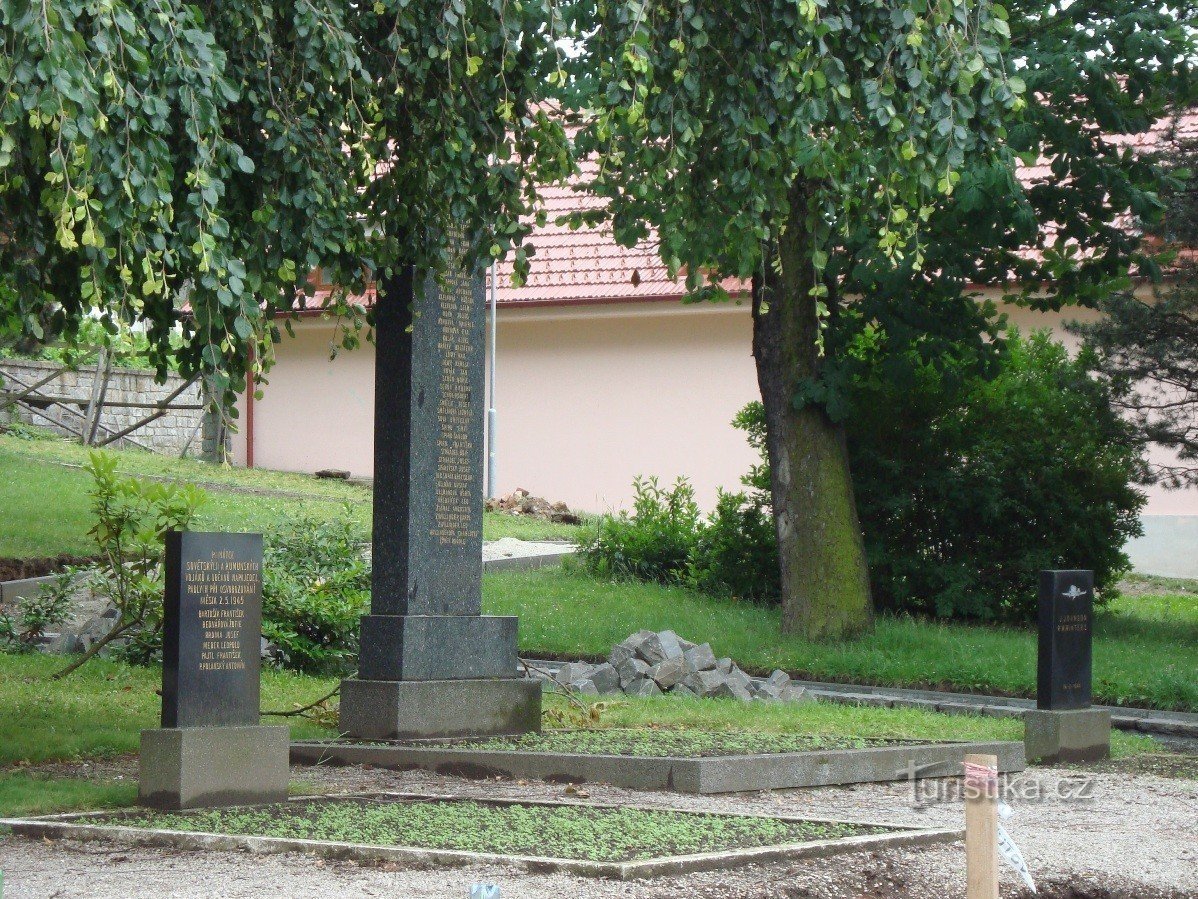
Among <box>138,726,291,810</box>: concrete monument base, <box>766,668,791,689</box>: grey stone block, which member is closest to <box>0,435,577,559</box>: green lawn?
<box>766,668,791,689</box>: grey stone block

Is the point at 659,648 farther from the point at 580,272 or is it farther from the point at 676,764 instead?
the point at 580,272

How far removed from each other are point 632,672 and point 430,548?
3539 mm

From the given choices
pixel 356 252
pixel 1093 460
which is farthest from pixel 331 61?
pixel 1093 460

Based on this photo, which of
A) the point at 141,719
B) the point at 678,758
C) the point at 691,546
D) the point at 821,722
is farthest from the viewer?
the point at 691,546

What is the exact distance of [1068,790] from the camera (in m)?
9.61

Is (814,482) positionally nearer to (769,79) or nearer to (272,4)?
(769,79)

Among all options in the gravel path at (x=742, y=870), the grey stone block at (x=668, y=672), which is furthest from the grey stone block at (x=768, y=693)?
the gravel path at (x=742, y=870)

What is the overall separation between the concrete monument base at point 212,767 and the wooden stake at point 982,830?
403 centimetres

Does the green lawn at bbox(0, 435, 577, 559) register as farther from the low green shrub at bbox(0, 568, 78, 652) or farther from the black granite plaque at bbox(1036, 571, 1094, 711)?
the black granite plaque at bbox(1036, 571, 1094, 711)

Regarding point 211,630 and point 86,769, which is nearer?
point 211,630

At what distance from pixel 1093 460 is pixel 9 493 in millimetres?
13468

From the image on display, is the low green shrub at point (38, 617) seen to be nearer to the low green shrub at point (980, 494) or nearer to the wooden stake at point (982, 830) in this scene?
the low green shrub at point (980, 494)

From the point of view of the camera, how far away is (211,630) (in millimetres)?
7785

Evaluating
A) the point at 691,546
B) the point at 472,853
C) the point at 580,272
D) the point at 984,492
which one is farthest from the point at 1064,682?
the point at 580,272
